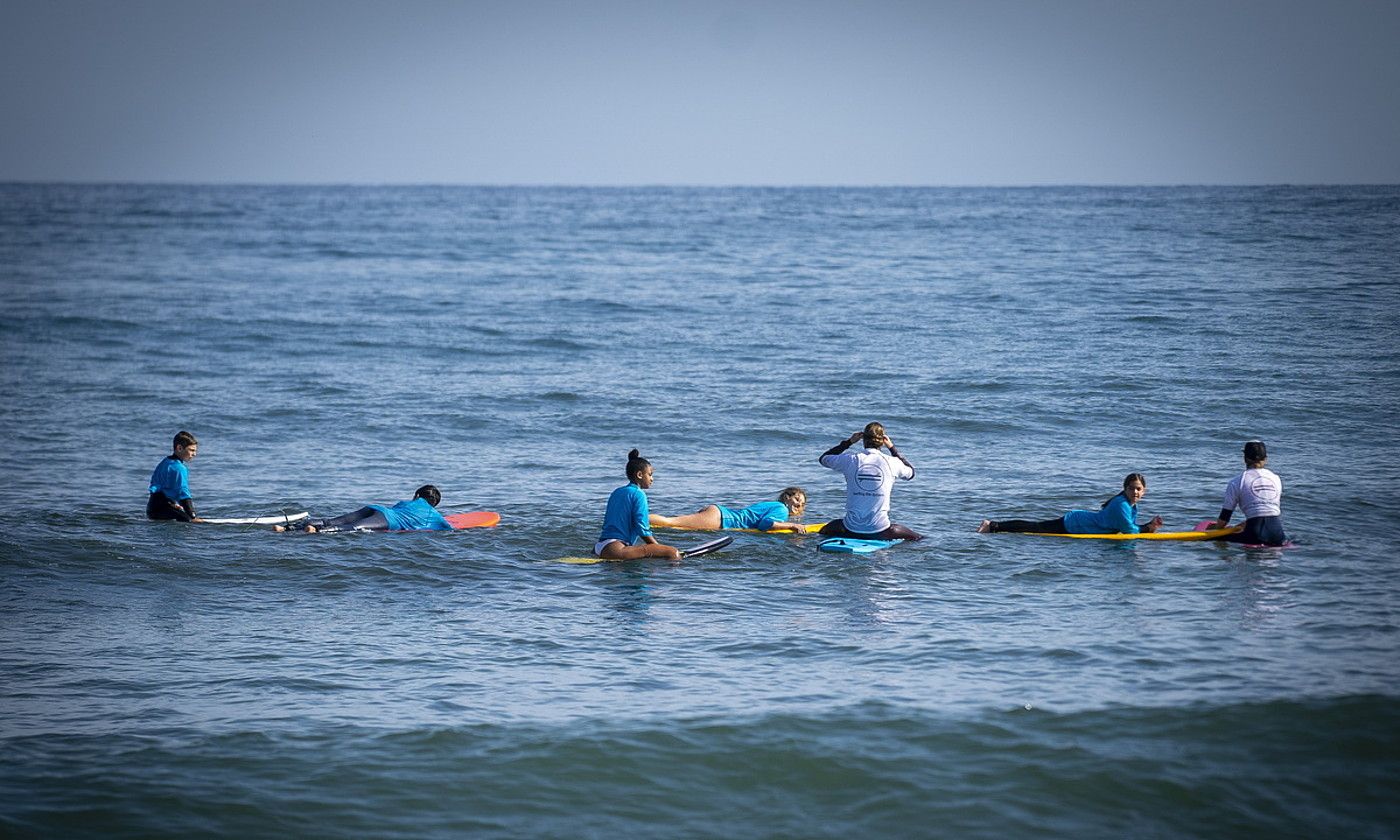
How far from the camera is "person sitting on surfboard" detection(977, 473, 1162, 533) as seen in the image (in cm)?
1443

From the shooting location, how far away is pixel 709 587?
42.3 ft

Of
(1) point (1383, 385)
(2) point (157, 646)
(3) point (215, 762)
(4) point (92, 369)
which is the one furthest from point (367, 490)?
(1) point (1383, 385)

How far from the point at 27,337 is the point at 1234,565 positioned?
32.9 metres

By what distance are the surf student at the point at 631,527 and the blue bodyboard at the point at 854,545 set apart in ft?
5.88

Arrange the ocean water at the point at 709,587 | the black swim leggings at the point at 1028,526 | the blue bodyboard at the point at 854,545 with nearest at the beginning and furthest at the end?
the ocean water at the point at 709,587, the blue bodyboard at the point at 854,545, the black swim leggings at the point at 1028,526

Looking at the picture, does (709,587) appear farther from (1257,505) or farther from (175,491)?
(175,491)

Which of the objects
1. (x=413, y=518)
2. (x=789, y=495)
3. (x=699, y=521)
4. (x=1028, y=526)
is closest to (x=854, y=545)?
(x=789, y=495)

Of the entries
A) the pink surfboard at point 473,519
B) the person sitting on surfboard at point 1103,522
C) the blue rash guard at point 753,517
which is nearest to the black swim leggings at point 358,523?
the pink surfboard at point 473,519

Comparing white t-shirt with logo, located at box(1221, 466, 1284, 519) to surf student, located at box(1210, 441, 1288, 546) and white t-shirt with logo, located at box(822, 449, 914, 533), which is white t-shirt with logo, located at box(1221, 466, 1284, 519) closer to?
surf student, located at box(1210, 441, 1288, 546)

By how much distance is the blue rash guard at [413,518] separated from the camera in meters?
15.2

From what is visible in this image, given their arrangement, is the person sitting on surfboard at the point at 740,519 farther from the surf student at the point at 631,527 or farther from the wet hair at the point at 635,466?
the wet hair at the point at 635,466

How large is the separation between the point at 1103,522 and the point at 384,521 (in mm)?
8711

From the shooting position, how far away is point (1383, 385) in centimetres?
2483

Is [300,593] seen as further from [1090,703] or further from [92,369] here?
[92,369]
